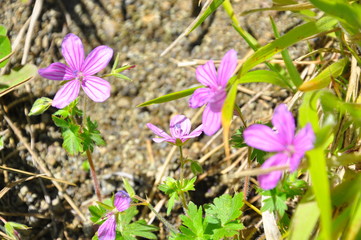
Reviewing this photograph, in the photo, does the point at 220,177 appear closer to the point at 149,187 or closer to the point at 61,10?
the point at 149,187

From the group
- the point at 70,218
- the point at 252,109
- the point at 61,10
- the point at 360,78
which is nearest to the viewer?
the point at 360,78

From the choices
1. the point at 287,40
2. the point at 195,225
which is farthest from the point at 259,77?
the point at 195,225

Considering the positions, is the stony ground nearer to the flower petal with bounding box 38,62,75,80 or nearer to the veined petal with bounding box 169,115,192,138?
the veined petal with bounding box 169,115,192,138

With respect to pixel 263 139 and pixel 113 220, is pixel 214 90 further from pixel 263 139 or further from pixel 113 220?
pixel 113 220

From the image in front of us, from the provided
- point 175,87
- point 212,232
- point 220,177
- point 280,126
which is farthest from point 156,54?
point 280,126

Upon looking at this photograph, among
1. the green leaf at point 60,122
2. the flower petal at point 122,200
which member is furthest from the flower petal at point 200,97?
the green leaf at point 60,122

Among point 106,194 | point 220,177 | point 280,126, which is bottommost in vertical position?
point 220,177
